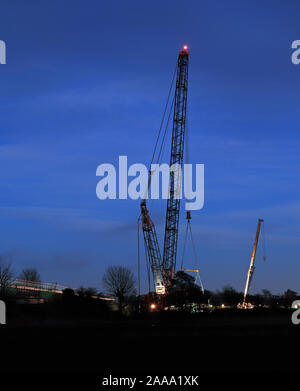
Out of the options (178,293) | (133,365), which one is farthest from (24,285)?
(133,365)

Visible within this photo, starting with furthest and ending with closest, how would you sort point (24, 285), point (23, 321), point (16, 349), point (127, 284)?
point (127, 284) → point (24, 285) → point (23, 321) → point (16, 349)

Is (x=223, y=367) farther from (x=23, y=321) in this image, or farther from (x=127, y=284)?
(x=127, y=284)

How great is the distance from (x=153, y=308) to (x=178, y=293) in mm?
15664
